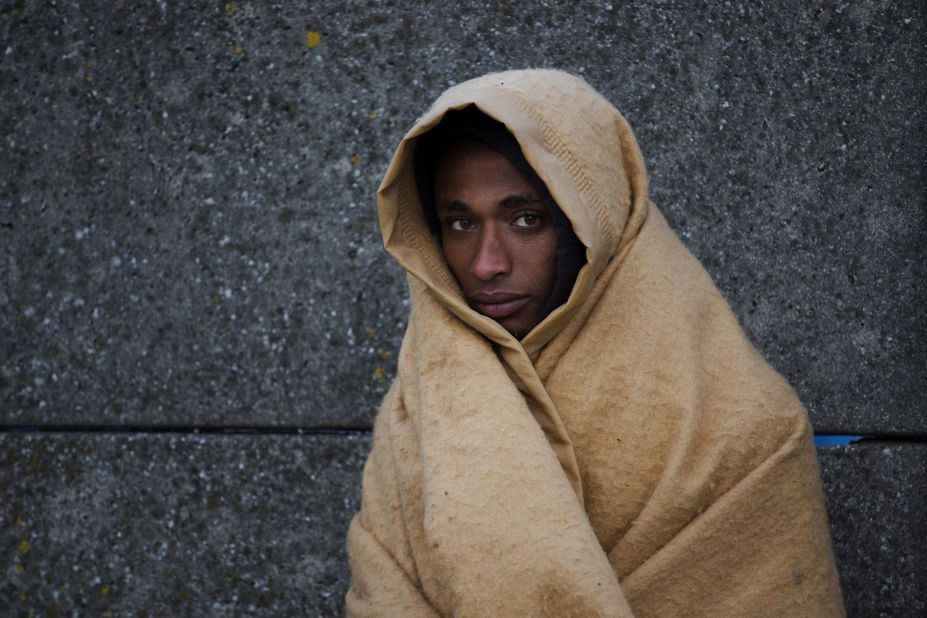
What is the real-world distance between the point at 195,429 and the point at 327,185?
0.81m

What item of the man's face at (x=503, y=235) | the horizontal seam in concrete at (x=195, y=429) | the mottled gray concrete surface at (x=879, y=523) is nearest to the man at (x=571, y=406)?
the man's face at (x=503, y=235)

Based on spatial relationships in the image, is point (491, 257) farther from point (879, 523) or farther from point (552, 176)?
point (879, 523)

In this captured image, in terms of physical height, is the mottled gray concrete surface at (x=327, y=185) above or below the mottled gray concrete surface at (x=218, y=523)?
above

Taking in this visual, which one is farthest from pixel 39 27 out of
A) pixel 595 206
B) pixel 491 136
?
pixel 595 206

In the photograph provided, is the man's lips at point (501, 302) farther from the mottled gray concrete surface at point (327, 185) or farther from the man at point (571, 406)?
the mottled gray concrete surface at point (327, 185)

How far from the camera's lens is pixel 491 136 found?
1698 millimetres

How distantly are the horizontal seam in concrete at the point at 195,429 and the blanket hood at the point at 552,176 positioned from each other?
37.0 inches

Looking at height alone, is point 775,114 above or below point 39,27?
below

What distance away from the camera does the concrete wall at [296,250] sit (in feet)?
8.56

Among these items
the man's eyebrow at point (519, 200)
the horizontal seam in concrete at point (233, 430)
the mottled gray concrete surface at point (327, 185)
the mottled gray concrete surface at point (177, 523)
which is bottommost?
the mottled gray concrete surface at point (177, 523)

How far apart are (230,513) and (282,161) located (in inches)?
40.6

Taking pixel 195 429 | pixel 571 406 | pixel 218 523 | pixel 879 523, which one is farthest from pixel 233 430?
pixel 879 523

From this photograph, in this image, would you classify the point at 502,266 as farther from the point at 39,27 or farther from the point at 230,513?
the point at 39,27

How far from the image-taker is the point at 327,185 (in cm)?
261
